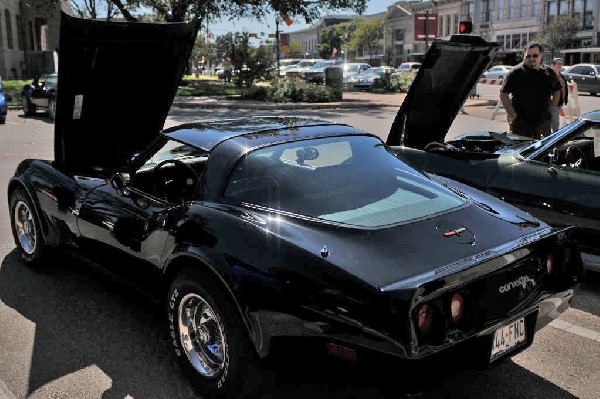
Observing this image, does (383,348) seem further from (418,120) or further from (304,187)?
(418,120)

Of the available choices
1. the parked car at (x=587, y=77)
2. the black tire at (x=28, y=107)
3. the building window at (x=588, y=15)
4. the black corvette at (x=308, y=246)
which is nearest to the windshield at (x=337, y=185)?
the black corvette at (x=308, y=246)

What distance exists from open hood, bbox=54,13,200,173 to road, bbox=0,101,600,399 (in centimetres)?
95

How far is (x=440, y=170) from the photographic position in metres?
5.52

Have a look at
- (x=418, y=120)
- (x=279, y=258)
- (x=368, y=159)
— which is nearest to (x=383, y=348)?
(x=279, y=258)

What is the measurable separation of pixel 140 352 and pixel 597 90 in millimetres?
31325

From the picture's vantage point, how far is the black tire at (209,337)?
2.83m

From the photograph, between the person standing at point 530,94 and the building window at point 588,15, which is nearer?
the person standing at point 530,94

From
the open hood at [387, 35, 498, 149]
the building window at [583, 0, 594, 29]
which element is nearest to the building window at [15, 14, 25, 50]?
the open hood at [387, 35, 498, 149]

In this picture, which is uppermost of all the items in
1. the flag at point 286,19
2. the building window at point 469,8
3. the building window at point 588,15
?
the building window at point 469,8

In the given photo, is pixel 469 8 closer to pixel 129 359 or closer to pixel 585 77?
pixel 585 77

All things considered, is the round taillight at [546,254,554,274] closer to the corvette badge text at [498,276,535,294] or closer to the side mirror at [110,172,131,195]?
the corvette badge text at [498,276,535,294]

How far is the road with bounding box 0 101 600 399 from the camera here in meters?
3.14

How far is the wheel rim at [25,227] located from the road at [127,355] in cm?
Answer: 21

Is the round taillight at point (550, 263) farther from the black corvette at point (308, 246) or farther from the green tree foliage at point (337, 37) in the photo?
the green tree foliage at point (337, 37)
